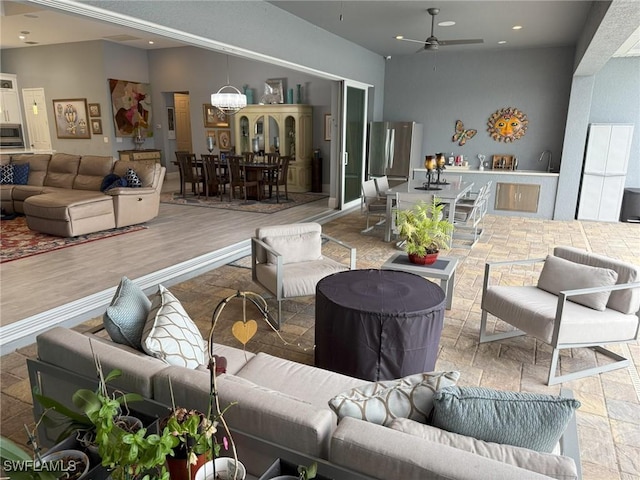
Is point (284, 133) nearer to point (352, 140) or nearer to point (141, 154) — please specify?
point (352, 140)

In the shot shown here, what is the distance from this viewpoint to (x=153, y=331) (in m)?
1.89

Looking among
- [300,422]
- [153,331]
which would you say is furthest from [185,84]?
[300,422]

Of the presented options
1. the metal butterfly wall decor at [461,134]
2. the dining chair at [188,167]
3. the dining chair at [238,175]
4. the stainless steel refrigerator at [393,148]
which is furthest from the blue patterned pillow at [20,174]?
the metal butterfly wall decor at [461,134]

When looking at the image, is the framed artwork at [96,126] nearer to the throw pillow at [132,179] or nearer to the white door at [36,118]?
the white door at [36,118]

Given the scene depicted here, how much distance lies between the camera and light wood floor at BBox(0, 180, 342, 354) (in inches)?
150

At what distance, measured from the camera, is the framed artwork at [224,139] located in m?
11.0

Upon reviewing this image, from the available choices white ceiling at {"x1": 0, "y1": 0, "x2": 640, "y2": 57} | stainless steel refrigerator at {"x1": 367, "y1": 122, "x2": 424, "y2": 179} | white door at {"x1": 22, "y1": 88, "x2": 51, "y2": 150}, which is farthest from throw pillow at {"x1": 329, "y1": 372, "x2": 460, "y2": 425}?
white door at {"x1": 22, "y1": 88, "x2": 51, "y2": 150}

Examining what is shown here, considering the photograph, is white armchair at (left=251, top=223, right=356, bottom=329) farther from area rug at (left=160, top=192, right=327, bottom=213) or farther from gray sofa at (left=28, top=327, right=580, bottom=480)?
area rug at (left=160, top=192, right=327, bottom=213)

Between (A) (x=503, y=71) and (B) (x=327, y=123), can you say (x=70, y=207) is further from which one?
(A) (x=503, y=71)

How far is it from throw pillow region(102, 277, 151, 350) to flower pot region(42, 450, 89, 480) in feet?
2.02

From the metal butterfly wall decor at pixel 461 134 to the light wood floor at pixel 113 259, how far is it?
12.5ft

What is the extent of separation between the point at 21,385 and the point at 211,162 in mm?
6785

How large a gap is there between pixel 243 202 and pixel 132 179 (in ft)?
8.50

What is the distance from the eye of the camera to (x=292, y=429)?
4.38ft
